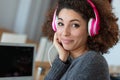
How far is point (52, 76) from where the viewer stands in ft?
4.42

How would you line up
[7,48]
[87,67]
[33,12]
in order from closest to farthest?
[87,67] → [7,48] → [33,12]

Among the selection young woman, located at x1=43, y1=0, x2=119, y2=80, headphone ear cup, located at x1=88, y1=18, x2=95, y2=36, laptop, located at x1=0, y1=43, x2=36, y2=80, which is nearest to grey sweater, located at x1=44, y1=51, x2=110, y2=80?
young woman, located at x1=43, y1=0, x2=119, y2=80

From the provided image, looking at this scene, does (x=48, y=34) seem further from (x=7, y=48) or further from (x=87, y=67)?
(x=87, y=67)

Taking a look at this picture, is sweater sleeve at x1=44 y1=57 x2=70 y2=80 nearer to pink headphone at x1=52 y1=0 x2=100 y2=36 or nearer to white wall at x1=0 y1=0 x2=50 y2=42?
pink headphone at x1=52 y1=0 x2=100 y2=36

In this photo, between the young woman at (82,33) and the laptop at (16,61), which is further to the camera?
the laptop at (16,61)

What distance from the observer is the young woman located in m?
1.19

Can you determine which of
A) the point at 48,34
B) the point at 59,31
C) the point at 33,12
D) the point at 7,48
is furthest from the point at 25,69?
the point at 33,12

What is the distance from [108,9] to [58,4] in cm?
23

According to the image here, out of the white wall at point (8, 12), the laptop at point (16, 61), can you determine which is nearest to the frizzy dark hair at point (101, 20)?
the laptop at point (16, 61)

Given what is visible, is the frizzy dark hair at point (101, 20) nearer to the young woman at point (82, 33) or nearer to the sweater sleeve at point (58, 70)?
the young woman at point (82, 33)

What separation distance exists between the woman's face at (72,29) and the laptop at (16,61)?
0.53 metres

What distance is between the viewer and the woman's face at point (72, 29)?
4.00 ft

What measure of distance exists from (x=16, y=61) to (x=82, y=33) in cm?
63

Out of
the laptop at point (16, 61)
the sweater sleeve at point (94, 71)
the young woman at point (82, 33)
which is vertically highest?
the young woman at point (82, 33)
